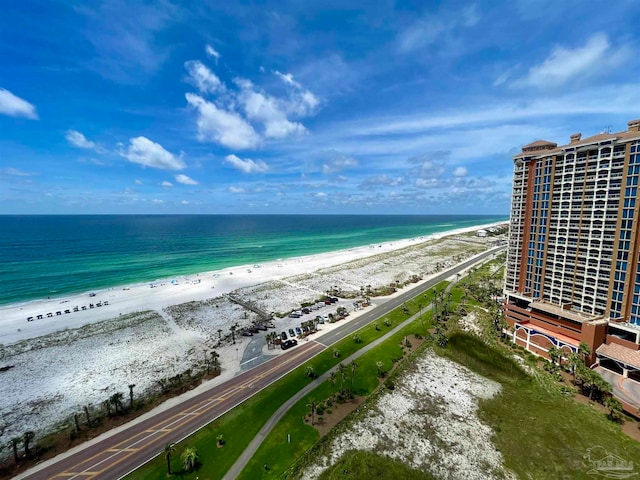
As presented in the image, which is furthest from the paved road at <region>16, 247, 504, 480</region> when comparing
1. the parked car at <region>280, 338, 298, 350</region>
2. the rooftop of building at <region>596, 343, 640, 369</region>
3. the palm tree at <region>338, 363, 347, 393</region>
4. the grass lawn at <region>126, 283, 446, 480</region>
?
the rooftop of building at <region>596, 343, 640, 369</region>

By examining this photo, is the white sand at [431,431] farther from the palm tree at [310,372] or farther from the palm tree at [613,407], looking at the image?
the palm tree at [613,407]

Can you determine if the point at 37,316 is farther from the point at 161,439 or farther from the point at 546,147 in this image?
the point at 546,147

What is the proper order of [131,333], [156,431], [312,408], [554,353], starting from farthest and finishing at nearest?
[131,333]
[554,353]
[312,408]
[156,431]

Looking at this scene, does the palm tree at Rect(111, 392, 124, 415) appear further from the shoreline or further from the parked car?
the shoreline

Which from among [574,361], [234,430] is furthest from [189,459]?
[574,361]

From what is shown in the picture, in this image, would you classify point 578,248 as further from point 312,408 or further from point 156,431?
point 156,431
